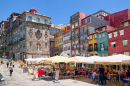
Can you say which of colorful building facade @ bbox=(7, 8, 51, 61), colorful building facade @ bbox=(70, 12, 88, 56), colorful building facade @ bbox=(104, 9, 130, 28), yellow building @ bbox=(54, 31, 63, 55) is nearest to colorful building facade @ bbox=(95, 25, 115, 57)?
colorful building facade @ bbox=(104, 9, 130, 28)

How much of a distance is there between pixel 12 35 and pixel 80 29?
1266 inches

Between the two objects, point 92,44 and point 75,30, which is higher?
point 75,30

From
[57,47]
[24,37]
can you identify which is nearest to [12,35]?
[24,37]

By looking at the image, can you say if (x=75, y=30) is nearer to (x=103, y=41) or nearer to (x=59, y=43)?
(x=59, y=43)

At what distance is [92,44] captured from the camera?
124 feet

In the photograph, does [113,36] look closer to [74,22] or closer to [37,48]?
[74,22]

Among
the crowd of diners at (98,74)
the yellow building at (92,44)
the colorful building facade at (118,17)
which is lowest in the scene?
the crowd of diners at (98,74)

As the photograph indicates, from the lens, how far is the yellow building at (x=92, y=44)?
120ft

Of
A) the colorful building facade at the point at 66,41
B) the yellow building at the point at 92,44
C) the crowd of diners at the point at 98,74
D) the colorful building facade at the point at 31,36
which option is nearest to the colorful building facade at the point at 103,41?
the yellow building at the point at 92,44

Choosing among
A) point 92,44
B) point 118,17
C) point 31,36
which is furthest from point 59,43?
point 118,17

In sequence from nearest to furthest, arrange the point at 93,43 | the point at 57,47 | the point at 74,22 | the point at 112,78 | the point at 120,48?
1. the point at 112,78
2. the point at 120,48
3. the point at 93,43
4. the point at 74,22
5. the point at 57,47

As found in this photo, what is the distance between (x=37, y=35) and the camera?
49812 mm

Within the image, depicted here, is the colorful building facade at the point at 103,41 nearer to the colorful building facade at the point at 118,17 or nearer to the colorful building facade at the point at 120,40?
the colorful building facade at the point at 120,40

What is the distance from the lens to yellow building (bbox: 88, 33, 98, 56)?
3647cm
